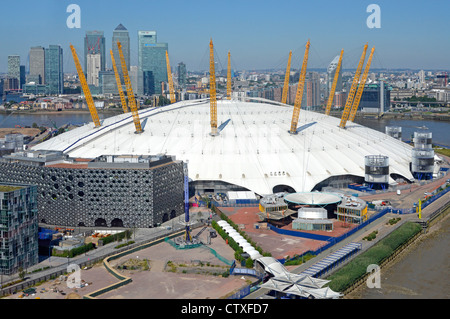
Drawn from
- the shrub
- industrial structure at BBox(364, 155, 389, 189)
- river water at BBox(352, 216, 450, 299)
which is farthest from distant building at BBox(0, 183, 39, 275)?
industrial structure at BBox(364, 155, 389, 189)

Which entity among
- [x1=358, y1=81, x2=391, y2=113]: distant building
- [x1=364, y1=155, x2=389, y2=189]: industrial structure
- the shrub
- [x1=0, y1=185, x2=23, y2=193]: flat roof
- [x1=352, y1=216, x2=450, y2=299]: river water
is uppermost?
[x1=358, y1=81, x2=391, y2=113]: distant building

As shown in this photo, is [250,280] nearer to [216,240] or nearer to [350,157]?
[216,240]

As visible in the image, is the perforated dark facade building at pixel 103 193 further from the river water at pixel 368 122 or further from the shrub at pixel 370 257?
the river water at pixel 368 122

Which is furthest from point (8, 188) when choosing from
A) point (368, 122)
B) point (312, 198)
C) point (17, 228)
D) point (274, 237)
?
point (368, 122)

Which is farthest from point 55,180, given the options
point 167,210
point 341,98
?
point 341,98

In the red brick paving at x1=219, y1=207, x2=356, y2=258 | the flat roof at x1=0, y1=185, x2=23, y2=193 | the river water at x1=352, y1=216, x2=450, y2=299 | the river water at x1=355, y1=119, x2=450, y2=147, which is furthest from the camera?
the river water at x1=355, y1=119, x2=450, y2=147

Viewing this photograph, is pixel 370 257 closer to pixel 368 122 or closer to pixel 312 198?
pixel 312 198

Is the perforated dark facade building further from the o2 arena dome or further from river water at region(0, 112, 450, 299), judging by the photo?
river water at region(0, 112, 450, 299)

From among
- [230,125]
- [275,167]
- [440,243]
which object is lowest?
[440,243]
